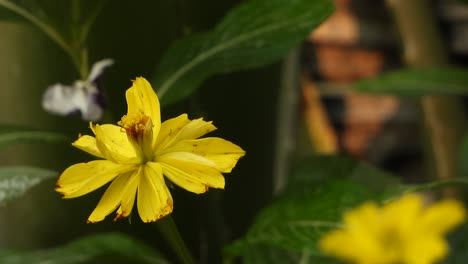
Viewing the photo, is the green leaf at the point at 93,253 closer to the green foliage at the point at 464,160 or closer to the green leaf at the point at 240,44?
the green leaf at the point at 240,44

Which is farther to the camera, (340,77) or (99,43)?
(340,77)

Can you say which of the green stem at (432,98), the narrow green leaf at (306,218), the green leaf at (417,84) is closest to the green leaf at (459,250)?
the narrow green leaf at (306,218)

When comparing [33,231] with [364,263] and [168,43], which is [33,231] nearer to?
[168,43]

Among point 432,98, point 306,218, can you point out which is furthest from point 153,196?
point 432,98

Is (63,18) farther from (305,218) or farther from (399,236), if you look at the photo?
(399,236)

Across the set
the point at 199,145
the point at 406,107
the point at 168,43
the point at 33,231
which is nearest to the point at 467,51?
the point at 406,107

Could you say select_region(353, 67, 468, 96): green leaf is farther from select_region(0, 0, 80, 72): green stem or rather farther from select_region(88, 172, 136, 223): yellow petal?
select_region(88, 172, 136, 223): yellow petal

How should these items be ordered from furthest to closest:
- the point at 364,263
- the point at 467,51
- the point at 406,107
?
the point at 406,107
the point at 467,51
the point at 364,263
